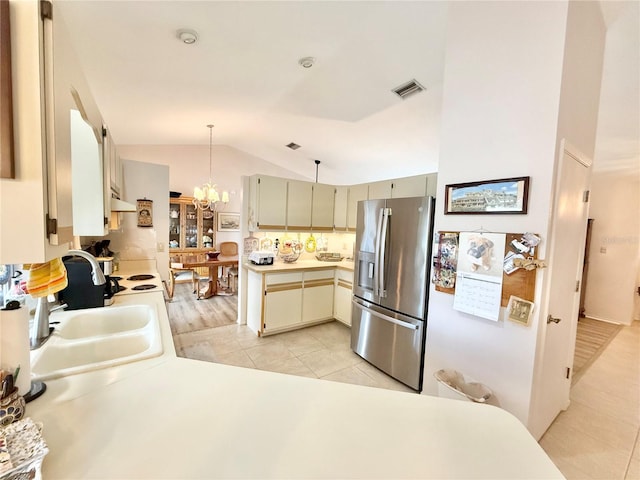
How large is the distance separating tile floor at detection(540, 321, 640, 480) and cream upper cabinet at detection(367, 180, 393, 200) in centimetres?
264

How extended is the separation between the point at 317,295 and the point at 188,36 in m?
3.07

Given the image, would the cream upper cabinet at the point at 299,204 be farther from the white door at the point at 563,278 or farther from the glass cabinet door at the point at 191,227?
the glass cabinet door at the point at 191,227

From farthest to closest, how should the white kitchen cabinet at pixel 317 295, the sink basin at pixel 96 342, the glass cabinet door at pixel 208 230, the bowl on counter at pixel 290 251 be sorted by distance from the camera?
the glass cabinet door at pixel 208 230
the bowl on counter at pixel 290 251
the white kitchen cabinet at pixel 317 295
the sink basin at pixel 96 342

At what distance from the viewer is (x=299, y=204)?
4.06 metres

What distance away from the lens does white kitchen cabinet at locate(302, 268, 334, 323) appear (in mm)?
3750

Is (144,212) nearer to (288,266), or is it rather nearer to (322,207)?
(288,266)

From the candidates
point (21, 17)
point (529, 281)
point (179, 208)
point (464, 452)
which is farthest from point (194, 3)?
point (179, 208)

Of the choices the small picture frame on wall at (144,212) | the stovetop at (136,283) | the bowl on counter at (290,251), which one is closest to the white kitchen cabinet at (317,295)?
the bowl on counter at (290,251)

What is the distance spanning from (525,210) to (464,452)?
141cm

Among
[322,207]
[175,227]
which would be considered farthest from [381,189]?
[175,227]

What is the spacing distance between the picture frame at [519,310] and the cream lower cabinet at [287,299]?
96.6 inches

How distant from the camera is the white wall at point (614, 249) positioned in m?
4.33

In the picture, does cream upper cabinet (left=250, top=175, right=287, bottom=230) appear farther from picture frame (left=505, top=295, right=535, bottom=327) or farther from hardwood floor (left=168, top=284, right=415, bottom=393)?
picture frame (left=505, top=295, right=535, bottom=327)

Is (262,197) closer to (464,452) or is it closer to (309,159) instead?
(309,159)
